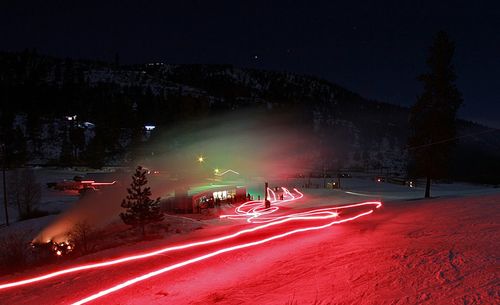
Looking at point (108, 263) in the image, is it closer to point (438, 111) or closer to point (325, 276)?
point (325, 276)

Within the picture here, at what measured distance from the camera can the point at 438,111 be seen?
29344 mm

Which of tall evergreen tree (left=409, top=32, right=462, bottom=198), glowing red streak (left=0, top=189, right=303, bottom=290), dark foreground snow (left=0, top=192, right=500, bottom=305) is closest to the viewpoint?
dark foreground snow (left=0, top=192, right=500, bottom=305)

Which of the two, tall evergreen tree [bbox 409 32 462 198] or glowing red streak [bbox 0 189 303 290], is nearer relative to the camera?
glowing red streak [bbox 0 189 303 290]

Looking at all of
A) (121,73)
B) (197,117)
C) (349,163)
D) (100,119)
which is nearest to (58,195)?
(197,117)

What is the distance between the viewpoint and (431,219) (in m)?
14.6

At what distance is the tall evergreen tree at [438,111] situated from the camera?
1156 inches

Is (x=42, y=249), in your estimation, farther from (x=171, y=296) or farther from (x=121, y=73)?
(x=121, y=73)

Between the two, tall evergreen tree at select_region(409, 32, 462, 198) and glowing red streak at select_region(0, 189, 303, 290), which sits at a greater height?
tall evergreen tree at select_region(409, 32, 462, 198)

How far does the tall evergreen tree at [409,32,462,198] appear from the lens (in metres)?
29.4

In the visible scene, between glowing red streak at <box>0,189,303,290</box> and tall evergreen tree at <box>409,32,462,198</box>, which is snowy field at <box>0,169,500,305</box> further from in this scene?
tall evergreen tree at <box>409,32,462,198</box>

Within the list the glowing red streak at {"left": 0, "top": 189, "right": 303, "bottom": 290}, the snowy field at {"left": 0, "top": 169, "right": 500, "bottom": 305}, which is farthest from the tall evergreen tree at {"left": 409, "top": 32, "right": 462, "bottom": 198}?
the glowing red streak at {"left": 0, "top": 189, "right": 303, "bottom": 290}

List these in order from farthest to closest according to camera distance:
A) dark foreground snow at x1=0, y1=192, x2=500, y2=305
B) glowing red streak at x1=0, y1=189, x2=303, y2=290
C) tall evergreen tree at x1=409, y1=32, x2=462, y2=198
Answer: tall evergreen tree at x1=409, y1=32, x2=462, y2=198 < glowing red streak at x1=0, y1=189, x2=303, y2=290 < dark foreground snow at x1=0, y1=192, x2=500, y2=305

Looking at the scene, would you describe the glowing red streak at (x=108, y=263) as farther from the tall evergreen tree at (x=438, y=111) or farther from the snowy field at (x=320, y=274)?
the tall evergreen tree at (x=438, y=111)

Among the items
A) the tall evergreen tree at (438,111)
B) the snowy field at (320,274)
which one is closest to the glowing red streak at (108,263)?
the snowy field at (320,274)
